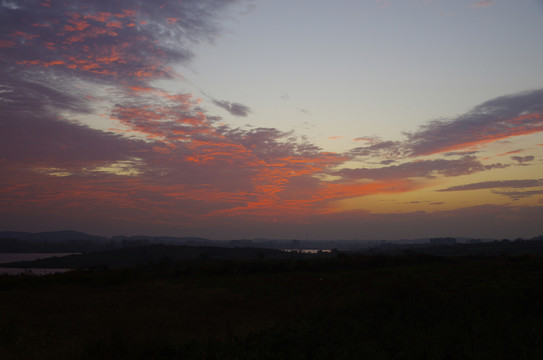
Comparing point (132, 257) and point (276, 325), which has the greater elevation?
point (276, 325)

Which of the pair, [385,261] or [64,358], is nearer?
[64,358]

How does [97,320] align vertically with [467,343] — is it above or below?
below

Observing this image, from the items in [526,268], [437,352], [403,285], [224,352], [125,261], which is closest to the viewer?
[437,352]

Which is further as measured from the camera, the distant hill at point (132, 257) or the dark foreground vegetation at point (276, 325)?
the distant hill at point (132, 257)

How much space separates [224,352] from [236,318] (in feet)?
26.3

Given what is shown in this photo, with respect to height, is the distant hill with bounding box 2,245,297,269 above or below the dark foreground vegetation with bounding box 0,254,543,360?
below

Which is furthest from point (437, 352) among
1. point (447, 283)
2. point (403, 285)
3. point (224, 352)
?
point (447, 283)

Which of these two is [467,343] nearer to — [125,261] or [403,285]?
[403,285]

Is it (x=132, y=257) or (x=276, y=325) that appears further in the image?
(x=132, y=257)

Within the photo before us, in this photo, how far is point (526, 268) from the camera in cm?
3028

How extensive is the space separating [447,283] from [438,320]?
48.4 ft

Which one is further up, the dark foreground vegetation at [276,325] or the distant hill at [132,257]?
the dark foreground vegetation at [276,325]

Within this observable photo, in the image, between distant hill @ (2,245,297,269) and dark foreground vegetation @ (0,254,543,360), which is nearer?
dark foreground vegetation @ (0,254,543,360)

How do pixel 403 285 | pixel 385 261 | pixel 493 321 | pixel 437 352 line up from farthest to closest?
pixel 385 261 → pixel 403 285 → pixel 493 321 → pixel 437 352
